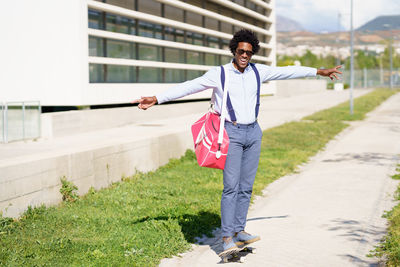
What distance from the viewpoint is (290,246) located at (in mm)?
5508

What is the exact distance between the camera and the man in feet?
16.3

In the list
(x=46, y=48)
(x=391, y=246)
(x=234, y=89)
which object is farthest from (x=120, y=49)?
(x=391, y=246)

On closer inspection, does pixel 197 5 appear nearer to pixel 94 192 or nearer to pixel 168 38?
pixel 168 38

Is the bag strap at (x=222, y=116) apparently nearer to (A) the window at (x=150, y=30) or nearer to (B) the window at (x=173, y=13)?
(A) the window at (x=150, y=30)

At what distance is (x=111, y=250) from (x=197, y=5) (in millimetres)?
33849

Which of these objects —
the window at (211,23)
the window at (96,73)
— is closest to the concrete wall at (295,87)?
the window at (211,23)

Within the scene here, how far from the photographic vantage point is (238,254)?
17.3ft

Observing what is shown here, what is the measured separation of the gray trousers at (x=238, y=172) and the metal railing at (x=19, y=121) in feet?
41.0

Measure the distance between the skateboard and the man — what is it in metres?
0.04

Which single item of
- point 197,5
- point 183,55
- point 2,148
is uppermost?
point 197,5

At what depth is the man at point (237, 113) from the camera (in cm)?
497

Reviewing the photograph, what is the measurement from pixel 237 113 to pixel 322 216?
8.22 ft

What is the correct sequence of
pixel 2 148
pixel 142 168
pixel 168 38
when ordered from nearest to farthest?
pixel 142 168
pixel 2 148
pixel 168 38

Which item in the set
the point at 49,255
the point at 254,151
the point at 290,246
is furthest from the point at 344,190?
Answer: the point at 49,255
